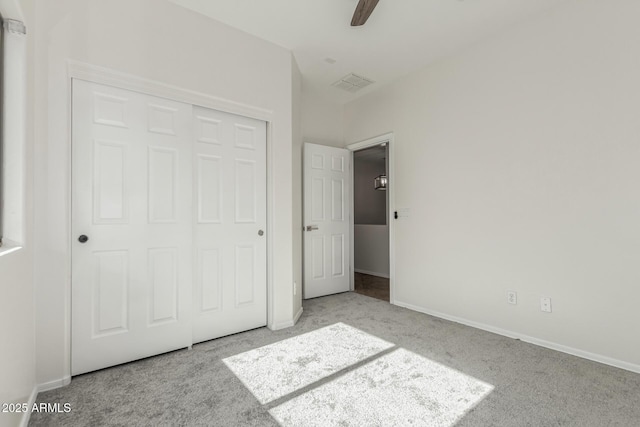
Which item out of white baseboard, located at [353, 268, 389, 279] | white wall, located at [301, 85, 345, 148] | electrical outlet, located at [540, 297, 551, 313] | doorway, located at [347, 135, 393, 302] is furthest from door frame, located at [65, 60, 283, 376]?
white baseboard, located at [353, 268, 389, 279]

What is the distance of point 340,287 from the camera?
421cm

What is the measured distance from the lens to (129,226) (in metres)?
2.15

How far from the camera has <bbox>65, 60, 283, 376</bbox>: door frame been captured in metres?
1.89

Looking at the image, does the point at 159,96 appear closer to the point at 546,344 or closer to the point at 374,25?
the point at 374,25

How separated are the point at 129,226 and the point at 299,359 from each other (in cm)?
159

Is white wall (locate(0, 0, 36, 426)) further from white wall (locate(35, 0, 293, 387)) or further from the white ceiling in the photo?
the white ceiling

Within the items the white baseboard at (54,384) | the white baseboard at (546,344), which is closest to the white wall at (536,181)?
the white baseboard at (546,344)

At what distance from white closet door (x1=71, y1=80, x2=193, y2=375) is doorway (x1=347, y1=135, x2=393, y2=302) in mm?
2438

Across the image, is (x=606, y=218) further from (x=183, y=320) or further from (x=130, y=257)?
(x=130, y=257)

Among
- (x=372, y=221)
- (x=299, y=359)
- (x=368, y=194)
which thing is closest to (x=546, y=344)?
(x=299, y=359)

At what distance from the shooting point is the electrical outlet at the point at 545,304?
2.43 meters

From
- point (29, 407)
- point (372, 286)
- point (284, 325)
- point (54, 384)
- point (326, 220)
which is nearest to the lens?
point (29, 407)

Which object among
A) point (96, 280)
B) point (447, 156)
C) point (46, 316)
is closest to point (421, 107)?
point (447, 156)

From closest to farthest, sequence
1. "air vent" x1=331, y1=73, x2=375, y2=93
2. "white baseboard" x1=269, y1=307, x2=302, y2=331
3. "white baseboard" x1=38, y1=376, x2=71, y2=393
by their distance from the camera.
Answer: "white baseboard" x1=38, y1=376, x2=71, y2=393
"white baseboard" x1=269, y1=307, x2=302, y2=331
"air vent" x1=331, y1=73, x2=375, y2=93
